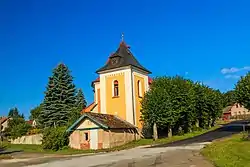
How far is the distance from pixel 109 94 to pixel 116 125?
680 cm

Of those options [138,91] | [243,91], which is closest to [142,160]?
[243,91]

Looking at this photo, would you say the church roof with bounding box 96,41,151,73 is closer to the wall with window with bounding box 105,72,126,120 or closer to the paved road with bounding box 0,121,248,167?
the wall with window with bounding box 105,72,126,120

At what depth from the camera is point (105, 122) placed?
1323 inches

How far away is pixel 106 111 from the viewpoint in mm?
40781

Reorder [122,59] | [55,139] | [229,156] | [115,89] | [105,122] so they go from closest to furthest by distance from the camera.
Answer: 1. [229,156]
2. [105,122]
3. [55,139]
4. [115,89]
5. [122,59]

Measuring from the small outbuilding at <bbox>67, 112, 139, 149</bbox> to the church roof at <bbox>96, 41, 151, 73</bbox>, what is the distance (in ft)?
24.7

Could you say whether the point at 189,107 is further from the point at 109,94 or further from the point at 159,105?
the point at 109,94

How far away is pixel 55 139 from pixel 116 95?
32.6ft

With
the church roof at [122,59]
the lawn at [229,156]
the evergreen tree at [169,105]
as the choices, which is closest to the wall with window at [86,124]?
the evergreen tree at [169,105]

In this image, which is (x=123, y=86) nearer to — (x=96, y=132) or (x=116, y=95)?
(x=116, y=95)

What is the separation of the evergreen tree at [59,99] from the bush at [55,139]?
49.2 feet

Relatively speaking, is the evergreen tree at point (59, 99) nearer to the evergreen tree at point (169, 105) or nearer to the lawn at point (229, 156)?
the evergreen tree at point (169, 105)

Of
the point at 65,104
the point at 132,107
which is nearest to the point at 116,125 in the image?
the point at 132,107

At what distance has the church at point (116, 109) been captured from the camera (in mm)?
33500
